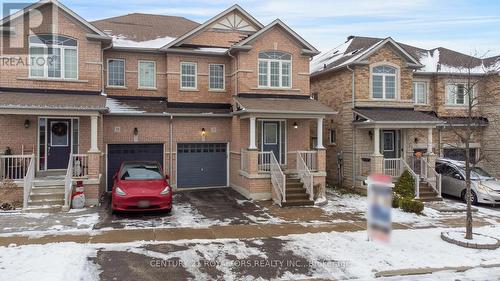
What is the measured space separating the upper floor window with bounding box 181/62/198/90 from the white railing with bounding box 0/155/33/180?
275 inches

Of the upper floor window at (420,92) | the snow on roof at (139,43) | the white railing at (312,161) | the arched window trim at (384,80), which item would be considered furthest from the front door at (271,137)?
the upper floor window at (420,92)

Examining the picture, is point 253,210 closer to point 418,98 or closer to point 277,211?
A: point 277,211

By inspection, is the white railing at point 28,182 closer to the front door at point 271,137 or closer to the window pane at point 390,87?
the front door at point 271,137

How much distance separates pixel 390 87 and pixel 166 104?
10635mm

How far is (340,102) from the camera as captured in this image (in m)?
19.0

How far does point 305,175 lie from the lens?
15.1 meters

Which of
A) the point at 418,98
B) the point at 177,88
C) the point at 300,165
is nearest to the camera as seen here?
the point at 300,165

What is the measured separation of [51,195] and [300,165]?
9.18 m

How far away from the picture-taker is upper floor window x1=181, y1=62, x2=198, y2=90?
1742 cm

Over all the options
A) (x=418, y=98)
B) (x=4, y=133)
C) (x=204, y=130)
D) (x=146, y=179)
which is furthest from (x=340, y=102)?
(x=4, y=133)

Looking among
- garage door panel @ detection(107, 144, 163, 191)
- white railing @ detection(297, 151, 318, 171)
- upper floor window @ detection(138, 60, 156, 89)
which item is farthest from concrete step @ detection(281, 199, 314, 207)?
upper floor window @ detection(138, 60, 156, 89)

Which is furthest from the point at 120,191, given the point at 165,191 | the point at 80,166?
the point at 80,166

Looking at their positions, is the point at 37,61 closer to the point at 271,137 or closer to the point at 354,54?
the point at 271,137

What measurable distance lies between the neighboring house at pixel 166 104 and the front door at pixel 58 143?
0.04 metres
